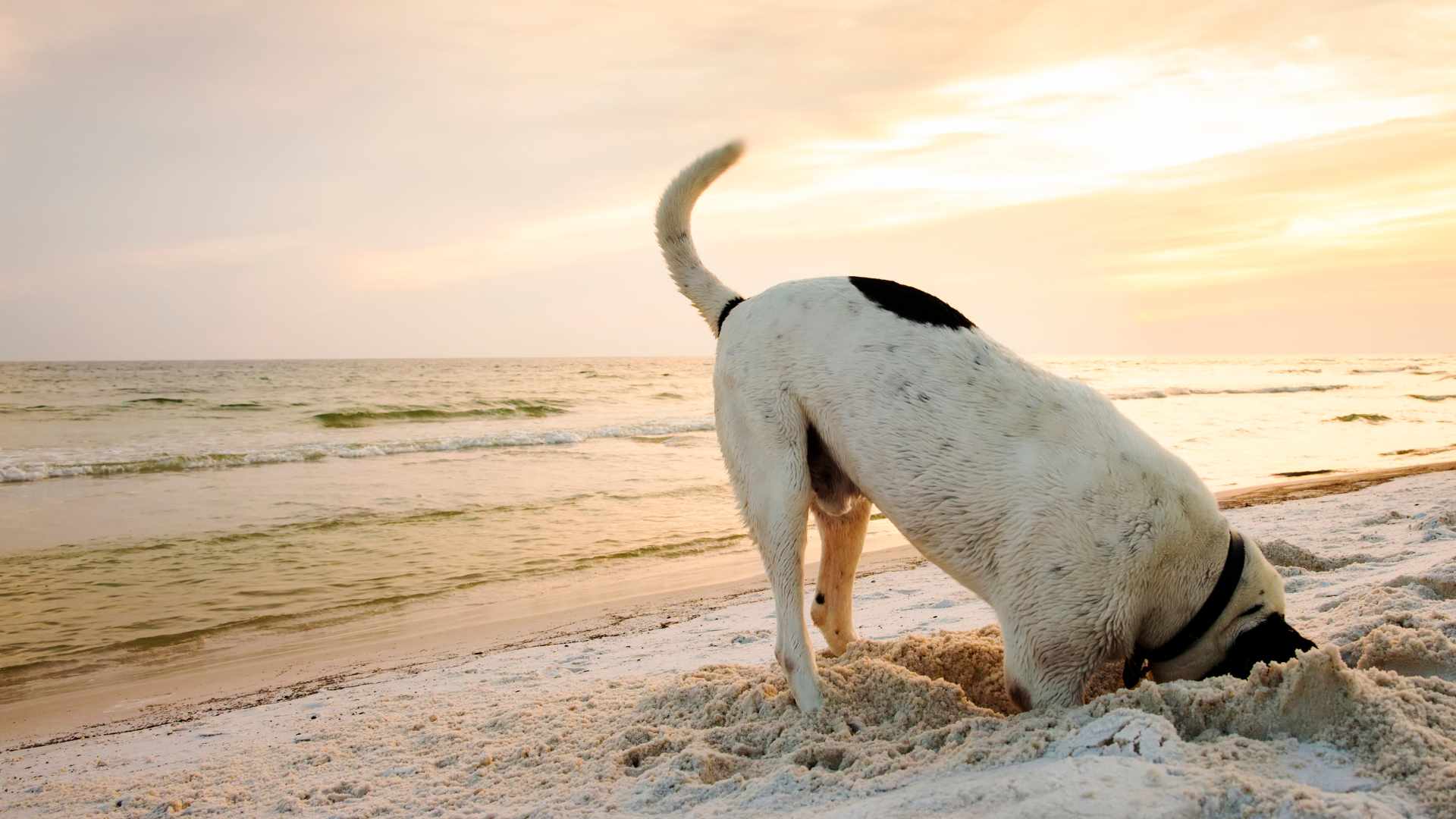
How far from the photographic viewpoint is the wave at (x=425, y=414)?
2488cm

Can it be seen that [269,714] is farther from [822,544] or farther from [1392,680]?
[1392,680]

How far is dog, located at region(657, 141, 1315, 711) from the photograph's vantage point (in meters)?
2.81

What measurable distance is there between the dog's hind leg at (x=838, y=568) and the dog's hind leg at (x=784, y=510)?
33 cm

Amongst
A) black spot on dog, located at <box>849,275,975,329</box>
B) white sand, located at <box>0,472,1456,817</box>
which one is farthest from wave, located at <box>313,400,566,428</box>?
black spot on dog, located at <box>849,275,975,329</box>

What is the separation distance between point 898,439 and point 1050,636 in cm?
76

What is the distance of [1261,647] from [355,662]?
5102 mm

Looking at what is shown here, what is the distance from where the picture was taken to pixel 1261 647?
281cm

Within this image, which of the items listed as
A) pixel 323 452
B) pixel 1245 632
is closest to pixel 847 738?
pixel 1245 632

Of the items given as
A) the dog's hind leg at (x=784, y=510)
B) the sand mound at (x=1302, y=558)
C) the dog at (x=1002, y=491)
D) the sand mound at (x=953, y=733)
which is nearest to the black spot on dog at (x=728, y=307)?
the dog at (x=1002, y=491)

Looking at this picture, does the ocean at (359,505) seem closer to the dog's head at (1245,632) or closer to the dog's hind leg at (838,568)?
the dog's hind leg at (838,568)

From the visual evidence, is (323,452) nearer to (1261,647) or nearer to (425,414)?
(425,414)

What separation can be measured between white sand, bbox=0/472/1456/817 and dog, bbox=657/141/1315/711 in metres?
0.25

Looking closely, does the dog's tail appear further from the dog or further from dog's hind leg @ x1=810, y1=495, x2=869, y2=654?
dog's hind leg @ x1=810, y1=495, x2=869, y2=654

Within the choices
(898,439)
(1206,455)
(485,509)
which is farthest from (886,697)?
(1206,455)
